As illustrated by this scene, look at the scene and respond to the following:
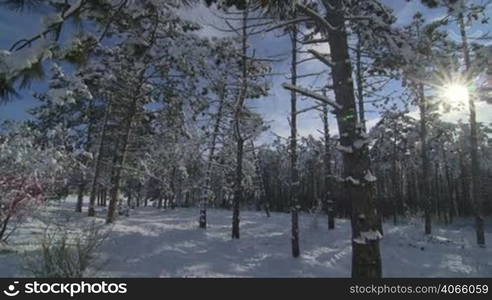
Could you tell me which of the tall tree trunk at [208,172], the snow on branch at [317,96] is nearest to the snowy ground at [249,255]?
the tall tree trunk at [208,172]

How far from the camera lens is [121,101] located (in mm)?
18406

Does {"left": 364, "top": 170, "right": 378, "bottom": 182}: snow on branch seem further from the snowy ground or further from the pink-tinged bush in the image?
the pink-tinged bush

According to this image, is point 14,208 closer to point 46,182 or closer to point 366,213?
point 46,182

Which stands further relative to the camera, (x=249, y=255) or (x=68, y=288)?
(x=249, y=255)

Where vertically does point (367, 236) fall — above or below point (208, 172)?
below

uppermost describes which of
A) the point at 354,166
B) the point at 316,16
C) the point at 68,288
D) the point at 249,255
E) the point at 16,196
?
the point at 316,16

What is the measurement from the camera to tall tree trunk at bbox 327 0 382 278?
451cm

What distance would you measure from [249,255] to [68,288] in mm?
8440

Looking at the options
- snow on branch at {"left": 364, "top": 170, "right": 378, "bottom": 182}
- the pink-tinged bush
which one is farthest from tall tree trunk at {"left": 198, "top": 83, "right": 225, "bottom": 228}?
snow on branch at {"left": 364, "top": 170, "right": 378, "bottom": 182}

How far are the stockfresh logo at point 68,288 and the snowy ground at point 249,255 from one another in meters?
3.00

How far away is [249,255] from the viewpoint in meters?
12.5

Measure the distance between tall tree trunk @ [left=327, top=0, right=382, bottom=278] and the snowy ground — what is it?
18.1ft

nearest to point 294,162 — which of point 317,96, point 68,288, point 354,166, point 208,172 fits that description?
point 208,172

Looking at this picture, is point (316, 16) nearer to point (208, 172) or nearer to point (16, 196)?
point (16, 196)
